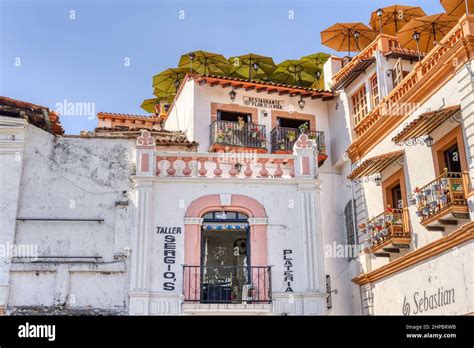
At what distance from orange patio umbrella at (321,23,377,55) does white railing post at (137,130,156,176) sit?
13.9m

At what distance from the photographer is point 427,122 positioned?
740 inches

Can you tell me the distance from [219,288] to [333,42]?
16124 millimetres

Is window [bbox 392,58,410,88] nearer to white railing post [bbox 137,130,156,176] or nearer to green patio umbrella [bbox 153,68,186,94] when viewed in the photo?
white railing post [bbox 137,130,156,176]

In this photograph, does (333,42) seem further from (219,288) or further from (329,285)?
(219,288)

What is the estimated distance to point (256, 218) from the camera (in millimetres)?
17828

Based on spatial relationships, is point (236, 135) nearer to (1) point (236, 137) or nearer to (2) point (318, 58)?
(1) point (236, 137)

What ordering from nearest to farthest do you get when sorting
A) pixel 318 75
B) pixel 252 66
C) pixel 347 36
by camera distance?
pixel 347 36 → pixel 252 66 → pixel 318 75

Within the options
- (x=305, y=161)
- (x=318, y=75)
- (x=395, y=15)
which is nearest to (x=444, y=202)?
(x=305, y=161)

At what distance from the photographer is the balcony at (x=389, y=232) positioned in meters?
20.6

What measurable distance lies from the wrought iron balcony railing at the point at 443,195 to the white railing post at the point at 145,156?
7266 millimetres

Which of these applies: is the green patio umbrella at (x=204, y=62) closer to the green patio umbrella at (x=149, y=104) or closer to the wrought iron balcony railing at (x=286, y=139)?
the wrought iron balcony railing at (x=286, y=139)

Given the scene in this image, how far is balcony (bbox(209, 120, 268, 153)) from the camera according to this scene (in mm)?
25938

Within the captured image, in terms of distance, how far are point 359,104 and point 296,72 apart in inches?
317
